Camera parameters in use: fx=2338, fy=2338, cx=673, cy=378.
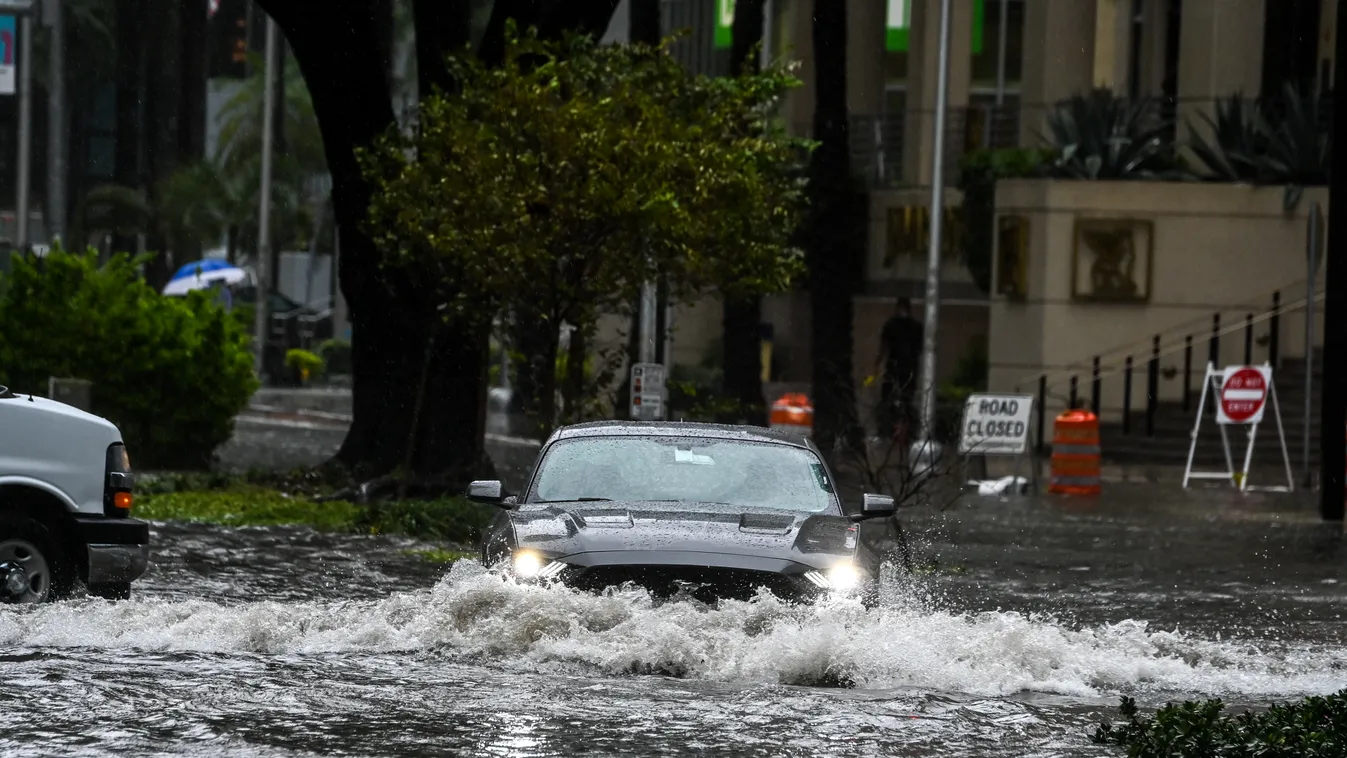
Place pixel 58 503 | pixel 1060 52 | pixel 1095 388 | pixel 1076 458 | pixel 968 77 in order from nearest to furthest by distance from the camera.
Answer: pixel 58 503, pixel 1076 458, pixel 1095 388, pixel 1060 52, pixel 968 77

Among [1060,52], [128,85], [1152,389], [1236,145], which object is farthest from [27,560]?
[128,85]

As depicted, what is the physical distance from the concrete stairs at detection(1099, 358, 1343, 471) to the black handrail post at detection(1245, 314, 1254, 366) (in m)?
0.47

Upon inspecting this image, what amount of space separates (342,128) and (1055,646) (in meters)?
13.2

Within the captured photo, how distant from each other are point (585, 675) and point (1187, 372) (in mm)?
22007

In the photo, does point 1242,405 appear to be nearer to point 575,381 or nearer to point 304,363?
point 575,381

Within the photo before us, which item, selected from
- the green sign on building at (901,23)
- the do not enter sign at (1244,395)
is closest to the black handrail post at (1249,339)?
the do not enter sign at (1244,395)

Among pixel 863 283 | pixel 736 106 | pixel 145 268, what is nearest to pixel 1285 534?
pixel 736 106

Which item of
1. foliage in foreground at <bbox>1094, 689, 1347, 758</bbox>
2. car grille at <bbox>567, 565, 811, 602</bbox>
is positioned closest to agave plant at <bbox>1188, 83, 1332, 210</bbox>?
car grille at <bbox>567, 565, 811, 602</bbox>

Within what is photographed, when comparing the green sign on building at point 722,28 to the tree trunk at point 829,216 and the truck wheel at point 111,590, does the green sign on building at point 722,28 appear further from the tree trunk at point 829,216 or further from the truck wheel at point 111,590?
the truck wheel at point 111,590

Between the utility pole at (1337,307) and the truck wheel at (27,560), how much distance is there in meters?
13.3

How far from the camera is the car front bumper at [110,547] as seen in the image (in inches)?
476

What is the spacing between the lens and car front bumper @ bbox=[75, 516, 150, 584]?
1209 cm

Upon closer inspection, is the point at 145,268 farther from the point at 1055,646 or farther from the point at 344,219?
the point at 1055,646

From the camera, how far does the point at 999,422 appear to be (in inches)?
1063
